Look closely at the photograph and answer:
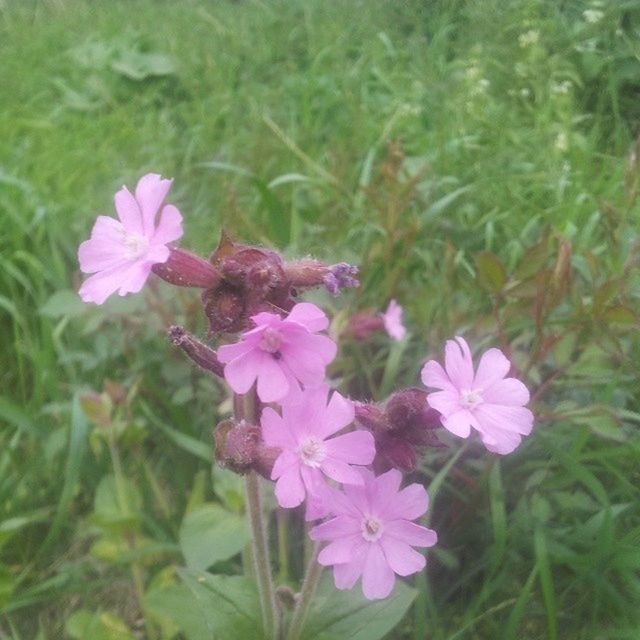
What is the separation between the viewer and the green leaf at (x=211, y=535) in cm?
106

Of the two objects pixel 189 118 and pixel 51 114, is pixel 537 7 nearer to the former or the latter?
pixel 189 118

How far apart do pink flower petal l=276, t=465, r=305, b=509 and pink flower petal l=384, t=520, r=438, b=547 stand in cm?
12

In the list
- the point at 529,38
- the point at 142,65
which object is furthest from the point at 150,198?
the point at 142,65

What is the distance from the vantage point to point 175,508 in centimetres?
135

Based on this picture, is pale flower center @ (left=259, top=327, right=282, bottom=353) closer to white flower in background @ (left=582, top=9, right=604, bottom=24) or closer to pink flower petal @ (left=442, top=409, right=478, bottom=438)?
pink flower petal @ (left=442, top=409, right=478, bottom=438)

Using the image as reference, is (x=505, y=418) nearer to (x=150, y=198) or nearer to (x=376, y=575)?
(x=376, y=575)

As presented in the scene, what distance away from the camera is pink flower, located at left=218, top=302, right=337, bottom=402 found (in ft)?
2.13

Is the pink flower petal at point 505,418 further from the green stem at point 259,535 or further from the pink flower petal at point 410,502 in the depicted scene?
Result: the green stem at point 259,535

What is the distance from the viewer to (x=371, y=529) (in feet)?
2.44

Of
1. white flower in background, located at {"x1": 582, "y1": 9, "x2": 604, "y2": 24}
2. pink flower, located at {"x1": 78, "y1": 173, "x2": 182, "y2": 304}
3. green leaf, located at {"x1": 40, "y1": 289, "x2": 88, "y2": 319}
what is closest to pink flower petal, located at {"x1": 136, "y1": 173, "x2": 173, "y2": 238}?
pink flower, located at {"x1": 78, "y1": 173, "x2": 182, "y2": 304}

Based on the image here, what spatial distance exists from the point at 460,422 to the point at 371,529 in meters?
0.16

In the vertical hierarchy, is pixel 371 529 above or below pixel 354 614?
above

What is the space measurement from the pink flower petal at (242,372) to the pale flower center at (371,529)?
19cm

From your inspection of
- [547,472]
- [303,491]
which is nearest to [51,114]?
[547,472]
